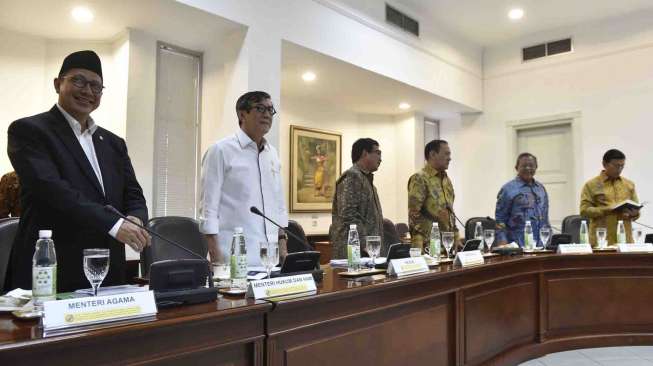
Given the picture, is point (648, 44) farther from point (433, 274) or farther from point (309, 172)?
point (433, 274)

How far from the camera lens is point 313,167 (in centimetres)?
589

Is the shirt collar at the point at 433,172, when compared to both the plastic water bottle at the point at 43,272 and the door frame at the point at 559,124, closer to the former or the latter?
the plastic water bottle at the point at 43,272

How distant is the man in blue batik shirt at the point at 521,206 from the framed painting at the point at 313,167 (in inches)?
108

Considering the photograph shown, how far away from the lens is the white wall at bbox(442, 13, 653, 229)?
5398 millimetres

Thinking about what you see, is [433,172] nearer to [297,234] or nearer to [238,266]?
[297,234]

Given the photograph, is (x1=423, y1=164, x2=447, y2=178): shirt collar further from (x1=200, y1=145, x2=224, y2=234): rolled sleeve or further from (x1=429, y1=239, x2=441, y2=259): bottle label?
(x1=200, y1=145, x2=224, y2=234): rolled sleeve

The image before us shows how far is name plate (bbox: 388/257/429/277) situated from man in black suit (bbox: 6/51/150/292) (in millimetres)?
891

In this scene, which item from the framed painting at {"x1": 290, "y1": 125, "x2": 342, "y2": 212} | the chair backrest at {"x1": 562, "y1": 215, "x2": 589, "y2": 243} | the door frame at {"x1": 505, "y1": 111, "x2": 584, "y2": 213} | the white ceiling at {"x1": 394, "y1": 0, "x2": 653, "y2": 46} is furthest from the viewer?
the door frame at {"x1": 505, "y1": 111, "x2": 584, "y2": 213}

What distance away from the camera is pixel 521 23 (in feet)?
19.1

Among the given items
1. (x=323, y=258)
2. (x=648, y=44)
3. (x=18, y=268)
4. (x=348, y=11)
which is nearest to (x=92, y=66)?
(x=18, y=268)

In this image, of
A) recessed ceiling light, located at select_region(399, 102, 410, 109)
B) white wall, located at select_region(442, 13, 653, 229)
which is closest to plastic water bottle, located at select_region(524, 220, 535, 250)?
white wall, located at select_region(442, 13, 653, 229)

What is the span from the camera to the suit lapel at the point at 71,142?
1.45 metres

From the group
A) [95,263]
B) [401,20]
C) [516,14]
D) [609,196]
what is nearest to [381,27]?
[401,20]

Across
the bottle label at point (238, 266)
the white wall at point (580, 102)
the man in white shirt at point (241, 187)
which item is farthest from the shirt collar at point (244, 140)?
the white wall at point (580, 102)
